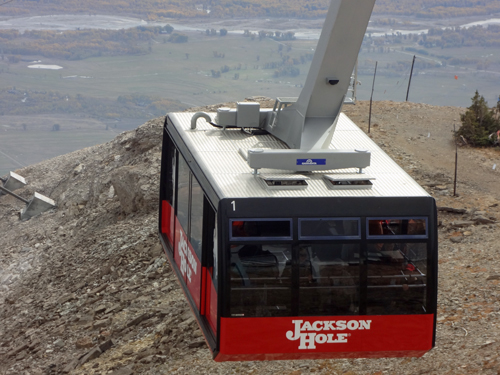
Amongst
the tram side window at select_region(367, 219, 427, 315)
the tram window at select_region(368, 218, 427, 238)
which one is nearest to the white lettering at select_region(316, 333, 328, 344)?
the tram side window at select_region(367, 219, 427, 315)

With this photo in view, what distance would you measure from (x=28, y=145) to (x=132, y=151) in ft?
469

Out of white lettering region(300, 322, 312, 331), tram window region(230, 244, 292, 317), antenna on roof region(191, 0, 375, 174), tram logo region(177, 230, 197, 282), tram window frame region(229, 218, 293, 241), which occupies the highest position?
antenna on roof region(191, 0, 375, 174)

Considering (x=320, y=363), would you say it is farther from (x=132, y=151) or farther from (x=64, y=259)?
(x=132, y=151)

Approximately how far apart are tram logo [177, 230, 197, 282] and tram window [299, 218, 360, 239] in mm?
2447

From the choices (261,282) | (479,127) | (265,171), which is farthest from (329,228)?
(479,127)

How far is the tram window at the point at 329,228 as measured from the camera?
23.7 feet

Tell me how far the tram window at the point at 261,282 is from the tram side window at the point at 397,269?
37.9 inches

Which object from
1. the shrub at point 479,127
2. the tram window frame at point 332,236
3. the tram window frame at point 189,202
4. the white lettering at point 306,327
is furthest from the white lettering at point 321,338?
the shrub at point 479,127

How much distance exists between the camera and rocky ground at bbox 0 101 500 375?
35.1ft

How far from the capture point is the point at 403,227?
24.2ft

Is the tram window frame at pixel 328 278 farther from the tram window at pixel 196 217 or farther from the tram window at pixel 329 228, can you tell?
the tram window at pixel 196 217

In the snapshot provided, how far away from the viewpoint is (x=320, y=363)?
10070 millimetres

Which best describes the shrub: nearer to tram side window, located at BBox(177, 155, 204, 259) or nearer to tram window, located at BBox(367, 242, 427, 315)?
tram side window, located at BBox(177, 155, 204, 259)

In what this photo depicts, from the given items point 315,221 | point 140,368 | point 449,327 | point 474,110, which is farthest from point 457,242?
point 474,110
